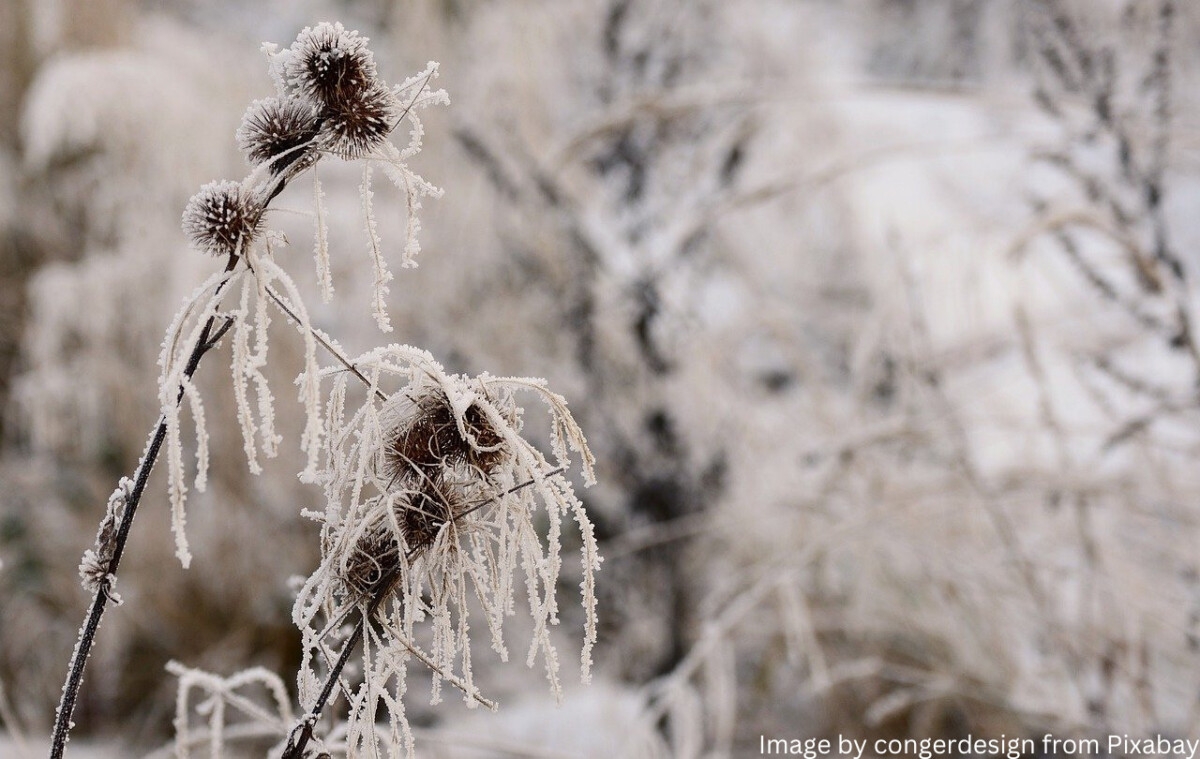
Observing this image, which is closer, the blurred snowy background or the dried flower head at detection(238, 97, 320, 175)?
the dried flower head at detection(238, 97, 320, 175)

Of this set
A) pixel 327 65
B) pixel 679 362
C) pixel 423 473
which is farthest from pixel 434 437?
pixel 679 362

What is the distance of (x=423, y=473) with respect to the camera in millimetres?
287

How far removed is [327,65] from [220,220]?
56 millimetres

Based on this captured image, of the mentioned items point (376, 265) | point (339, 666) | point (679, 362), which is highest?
point (679, 362)

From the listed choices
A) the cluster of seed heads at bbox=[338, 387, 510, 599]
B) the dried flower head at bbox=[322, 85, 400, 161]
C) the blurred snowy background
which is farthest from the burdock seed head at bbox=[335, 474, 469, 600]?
the blurred snowy background

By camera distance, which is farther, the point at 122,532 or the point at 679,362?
the point at 679,362

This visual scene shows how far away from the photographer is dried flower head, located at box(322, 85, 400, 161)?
0.84 ft

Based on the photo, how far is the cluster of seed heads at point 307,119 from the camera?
0.25m

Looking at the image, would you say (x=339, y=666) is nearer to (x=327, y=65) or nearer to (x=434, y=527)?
(x=434, y=527)

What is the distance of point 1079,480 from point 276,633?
1.34 m

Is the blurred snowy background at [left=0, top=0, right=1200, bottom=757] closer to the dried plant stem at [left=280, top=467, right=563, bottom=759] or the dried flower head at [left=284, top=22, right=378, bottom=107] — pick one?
the dried plant stem at [left=280, top=467, right=563, bottom=759]

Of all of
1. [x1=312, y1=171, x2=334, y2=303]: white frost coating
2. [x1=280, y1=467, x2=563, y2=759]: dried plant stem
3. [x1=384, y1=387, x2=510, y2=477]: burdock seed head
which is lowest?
[x1=280, y1=467, x2=563, y2=759]: dried plant stem

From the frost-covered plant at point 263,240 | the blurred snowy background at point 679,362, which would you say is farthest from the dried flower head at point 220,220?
the blurred snowy background at point 679,362

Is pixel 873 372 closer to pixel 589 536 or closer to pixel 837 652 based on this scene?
pixel 837 652
